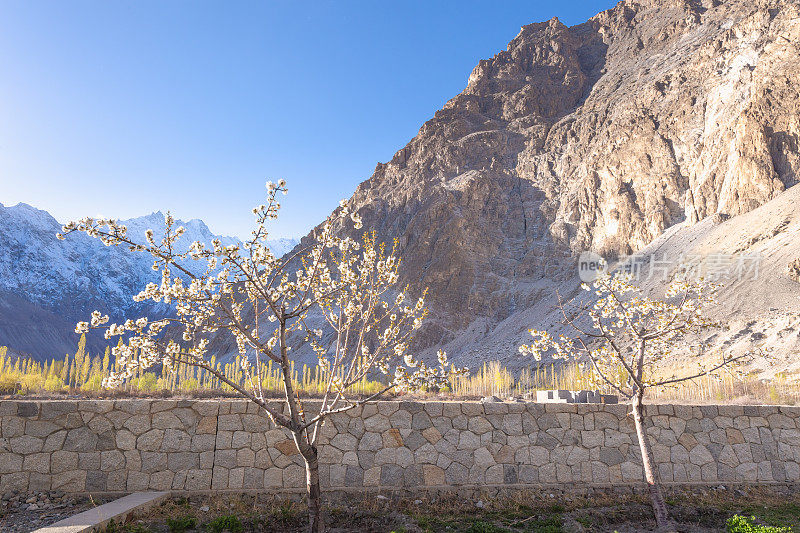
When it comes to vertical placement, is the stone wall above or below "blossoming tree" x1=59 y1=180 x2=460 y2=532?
below

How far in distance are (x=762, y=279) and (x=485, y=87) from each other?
72.2 metres

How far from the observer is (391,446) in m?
8.00

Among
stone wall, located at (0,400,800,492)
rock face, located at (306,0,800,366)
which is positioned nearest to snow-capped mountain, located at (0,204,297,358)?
rock face, located at (306,0,800,366)

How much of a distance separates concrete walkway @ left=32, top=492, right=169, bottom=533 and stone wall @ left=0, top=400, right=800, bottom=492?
448mm

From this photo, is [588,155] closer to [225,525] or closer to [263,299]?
[263,299]

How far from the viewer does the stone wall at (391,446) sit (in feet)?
23.7

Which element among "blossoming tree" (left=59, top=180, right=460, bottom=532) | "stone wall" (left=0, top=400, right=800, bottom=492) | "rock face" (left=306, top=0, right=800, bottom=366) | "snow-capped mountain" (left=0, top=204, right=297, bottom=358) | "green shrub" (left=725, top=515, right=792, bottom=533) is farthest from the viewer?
"snow-capped mountain" (left=0, top=204, right=297, bottom=358)

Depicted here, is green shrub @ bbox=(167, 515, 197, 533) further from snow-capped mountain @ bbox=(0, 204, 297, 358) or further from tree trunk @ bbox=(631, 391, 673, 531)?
snow-capped mountain @ bbox=(0, 204, 297, 358)

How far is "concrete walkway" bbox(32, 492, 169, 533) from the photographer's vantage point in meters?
5.47

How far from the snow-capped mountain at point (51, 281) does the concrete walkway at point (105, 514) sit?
105111 mm

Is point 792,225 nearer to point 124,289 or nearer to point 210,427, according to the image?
point 210,427

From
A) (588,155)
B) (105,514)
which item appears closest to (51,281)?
(588,155)

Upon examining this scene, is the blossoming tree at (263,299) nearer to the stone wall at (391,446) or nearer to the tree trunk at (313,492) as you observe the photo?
the tree trunk at (313,492)

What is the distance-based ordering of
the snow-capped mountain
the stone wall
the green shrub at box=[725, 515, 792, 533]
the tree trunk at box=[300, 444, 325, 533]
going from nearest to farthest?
the tree trunk at box=[300, 444, 325, 533] < the green shrub at box=[725, 515, 792, 533] < the stone wall < the snow-capped mountain
